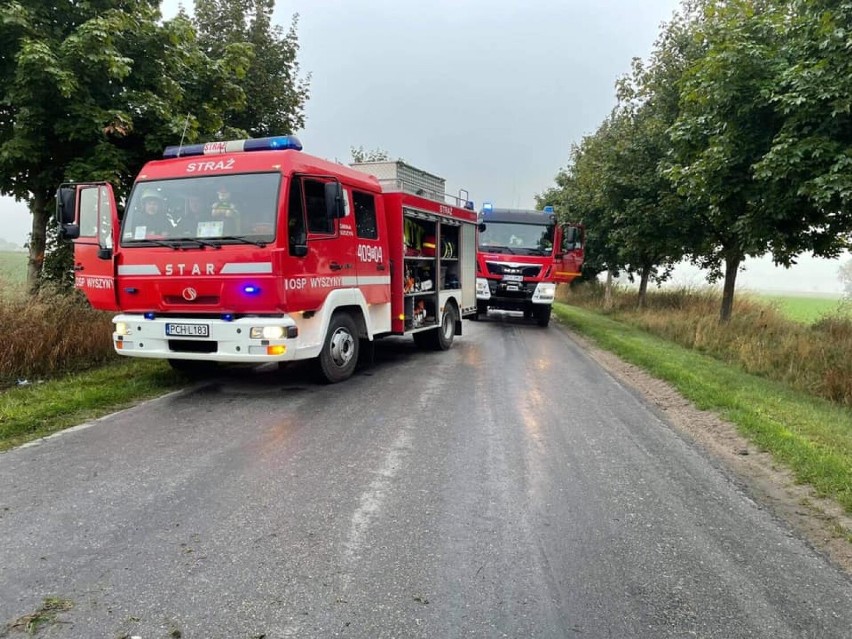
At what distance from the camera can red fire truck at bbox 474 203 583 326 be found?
51.2 ft

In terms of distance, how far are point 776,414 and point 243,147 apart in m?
6.85

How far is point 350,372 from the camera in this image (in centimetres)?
771

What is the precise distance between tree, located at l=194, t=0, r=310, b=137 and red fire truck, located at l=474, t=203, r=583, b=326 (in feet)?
20.5

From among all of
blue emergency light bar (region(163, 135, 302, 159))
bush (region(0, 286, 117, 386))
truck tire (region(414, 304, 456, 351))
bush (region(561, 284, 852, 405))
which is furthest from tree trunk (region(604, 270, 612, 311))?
bush (region(0, 286, 117, 386))

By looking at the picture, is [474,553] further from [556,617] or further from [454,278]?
[454,278]

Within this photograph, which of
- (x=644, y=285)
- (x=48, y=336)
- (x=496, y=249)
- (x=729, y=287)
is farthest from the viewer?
(x=644, y=285)

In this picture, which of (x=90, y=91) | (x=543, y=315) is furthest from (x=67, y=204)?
(x=543, y=315)

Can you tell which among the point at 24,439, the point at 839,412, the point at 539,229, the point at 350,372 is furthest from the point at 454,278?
the point at 24,439

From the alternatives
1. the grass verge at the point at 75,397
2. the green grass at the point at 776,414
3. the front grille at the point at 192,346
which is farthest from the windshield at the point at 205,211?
the green grass at the point at 776,414

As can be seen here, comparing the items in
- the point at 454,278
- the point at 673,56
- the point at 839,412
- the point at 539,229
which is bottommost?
the point at 839,412

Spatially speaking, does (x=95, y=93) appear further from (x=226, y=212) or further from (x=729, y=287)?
(x=729, y=287)

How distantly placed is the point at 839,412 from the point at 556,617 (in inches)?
252

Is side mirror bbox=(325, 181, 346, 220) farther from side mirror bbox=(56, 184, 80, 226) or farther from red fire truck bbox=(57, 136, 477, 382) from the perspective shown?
side mirror bbox=(56, 184, 80, 226)

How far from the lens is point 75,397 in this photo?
6059mm
